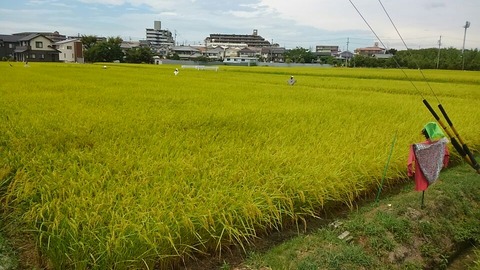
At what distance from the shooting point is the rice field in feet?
9.00

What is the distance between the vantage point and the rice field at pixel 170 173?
9.00 feet

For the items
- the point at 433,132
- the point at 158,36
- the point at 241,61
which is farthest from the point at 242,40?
the point at 433,132

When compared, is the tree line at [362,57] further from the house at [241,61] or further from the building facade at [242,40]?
the building facade at [242,40]

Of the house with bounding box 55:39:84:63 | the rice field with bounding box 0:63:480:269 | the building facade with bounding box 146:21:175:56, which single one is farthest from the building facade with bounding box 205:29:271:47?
the rice field with bounding box 0:63:480:269

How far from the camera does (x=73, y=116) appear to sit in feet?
20.9

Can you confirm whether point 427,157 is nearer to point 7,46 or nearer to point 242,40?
point 7,46

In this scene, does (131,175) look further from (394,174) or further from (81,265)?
(394,174)

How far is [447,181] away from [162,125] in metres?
4.30

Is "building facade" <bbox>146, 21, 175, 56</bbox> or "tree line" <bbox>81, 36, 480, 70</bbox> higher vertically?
"building facade" <bbox>146, 21, 175, 56</bbox>

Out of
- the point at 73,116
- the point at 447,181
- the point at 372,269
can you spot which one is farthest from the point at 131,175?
the point at 447,181

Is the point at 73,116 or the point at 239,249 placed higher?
the point at 73,116

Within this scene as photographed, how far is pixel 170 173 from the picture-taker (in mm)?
3824

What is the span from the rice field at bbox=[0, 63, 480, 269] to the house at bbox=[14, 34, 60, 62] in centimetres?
4359

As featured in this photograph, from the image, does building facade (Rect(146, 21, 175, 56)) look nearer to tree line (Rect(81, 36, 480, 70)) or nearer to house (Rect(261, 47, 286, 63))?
house (Rect(261, 47, 286, 63))
